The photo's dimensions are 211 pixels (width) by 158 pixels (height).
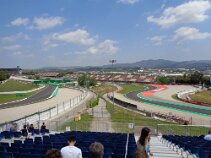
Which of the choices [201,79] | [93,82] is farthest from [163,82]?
[93,82]

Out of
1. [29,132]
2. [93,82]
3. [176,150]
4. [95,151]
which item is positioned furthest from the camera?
[93,82]

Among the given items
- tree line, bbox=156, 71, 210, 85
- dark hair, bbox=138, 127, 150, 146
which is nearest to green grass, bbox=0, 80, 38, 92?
tree line, bbox=156, 71, 210, 85

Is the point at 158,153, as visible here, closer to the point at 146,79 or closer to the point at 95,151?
the point at 95,151

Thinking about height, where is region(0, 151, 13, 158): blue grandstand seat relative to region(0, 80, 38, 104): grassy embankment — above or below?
above

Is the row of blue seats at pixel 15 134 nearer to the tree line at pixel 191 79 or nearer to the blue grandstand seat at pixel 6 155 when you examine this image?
the blue grandstand seat at pixel 6 155

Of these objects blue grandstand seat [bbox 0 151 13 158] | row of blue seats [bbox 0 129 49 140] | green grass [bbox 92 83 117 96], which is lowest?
green grass [bbox 92 83 117 96]

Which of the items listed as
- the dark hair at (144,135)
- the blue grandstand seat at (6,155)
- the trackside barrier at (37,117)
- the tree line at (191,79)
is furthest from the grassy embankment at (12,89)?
the tree line at (191,79)

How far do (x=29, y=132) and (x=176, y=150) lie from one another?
31.1ft

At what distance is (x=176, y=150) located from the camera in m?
14.6

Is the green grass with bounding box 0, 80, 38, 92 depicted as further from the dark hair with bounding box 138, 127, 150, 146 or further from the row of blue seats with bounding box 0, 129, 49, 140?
the dark hair with bounding box 138, 127, 150, 146

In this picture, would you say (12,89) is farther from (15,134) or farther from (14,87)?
(15,134)

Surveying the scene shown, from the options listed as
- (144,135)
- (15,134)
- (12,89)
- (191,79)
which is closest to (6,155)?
(144,135)

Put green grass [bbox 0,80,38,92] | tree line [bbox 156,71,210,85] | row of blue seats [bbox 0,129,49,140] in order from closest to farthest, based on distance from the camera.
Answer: row of blue seats [bbox 0,129,49,140] < green grass [bbox 0,80,38,92] < tree line [bbox 156,71,210,85]

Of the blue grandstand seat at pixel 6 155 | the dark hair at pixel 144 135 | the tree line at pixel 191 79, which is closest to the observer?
the dark hair at pixel 144 135
